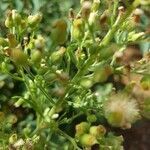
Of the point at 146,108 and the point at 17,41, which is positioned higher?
the point at 17,41

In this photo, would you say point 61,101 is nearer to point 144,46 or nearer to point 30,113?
point 30,113

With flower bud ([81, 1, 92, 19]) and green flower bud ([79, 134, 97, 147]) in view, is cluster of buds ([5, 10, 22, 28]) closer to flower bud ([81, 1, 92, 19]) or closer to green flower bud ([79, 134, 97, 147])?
flower bud ([81, 1, 92, 19])

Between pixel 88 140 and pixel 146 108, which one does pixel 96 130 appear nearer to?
pixel 88 140

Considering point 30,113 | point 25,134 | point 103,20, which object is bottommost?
point 30,113

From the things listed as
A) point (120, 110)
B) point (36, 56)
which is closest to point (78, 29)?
point (36, 56)

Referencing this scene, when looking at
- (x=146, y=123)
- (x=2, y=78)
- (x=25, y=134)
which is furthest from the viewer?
(x=146, y=123)

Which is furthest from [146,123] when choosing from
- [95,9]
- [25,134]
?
[95,9]

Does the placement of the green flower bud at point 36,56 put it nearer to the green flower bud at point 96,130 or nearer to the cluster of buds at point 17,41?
the cluster of buds at point 17,41
